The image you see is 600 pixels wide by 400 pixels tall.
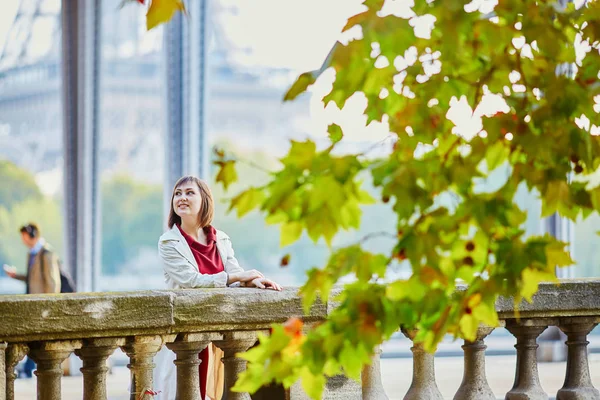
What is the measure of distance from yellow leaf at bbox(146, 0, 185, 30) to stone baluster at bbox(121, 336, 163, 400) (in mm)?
1532

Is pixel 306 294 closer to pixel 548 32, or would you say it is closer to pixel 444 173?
pixel 444 173

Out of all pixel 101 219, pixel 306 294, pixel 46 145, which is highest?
pixel 46 145

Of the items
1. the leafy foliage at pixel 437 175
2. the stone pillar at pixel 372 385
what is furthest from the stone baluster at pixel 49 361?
the leafy foliage at pixel 437 175

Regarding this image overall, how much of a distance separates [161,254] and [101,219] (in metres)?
5.87

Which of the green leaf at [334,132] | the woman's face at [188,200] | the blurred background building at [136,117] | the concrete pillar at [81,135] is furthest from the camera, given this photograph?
the blurred background building at [136,117]

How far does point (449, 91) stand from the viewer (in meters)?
1.95

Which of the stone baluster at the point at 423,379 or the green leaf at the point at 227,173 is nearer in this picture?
the green leaf at the point at 227,173

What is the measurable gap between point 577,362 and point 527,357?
0.24 meters

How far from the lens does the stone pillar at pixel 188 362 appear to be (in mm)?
3123

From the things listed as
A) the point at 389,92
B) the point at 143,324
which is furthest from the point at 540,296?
the point at 389,92

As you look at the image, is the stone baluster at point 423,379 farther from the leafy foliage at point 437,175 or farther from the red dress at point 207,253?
the leafy foliage at point 437,175

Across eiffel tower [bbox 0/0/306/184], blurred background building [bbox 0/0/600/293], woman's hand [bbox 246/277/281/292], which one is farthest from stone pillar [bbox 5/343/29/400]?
eiffel tower [bbox 0/0/306/184]

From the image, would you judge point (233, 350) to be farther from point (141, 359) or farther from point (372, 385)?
point (372, 385)

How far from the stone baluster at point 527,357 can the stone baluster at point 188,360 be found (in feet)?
3.90
